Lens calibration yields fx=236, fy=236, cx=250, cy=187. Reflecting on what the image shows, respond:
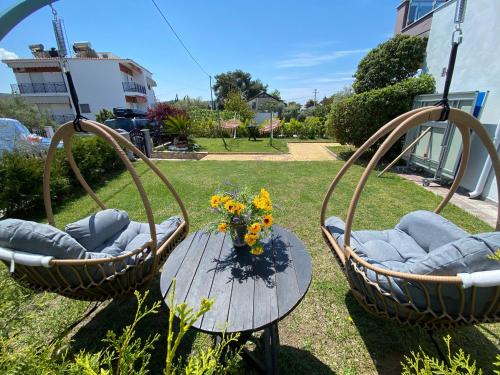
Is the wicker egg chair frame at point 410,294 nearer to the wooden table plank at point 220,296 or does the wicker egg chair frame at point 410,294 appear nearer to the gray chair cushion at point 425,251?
the gray chair cushion at point 425,251

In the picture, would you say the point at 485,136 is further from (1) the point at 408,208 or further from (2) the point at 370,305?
(1) the point at 408,208

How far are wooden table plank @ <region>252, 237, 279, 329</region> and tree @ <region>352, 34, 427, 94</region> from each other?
915 centimetres

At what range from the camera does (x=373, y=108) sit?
7211 mm

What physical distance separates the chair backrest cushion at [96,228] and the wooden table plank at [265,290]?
5.32 feet

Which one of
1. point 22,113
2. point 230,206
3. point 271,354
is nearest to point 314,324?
point 271,354

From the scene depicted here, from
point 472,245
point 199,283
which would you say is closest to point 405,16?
point 472,245

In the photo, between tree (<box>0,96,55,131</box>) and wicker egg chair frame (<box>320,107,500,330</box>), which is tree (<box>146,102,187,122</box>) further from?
wicker egg chair frame (<box>320,107,500,330</box>)

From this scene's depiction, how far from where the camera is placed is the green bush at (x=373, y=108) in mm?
6739

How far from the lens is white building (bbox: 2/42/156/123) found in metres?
23.4

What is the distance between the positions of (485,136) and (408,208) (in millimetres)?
2751

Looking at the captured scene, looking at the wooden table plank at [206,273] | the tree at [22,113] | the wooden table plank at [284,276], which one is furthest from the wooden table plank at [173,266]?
the tree at [22,113]

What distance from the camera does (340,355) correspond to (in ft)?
6.02

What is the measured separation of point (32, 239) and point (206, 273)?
3.76 feet

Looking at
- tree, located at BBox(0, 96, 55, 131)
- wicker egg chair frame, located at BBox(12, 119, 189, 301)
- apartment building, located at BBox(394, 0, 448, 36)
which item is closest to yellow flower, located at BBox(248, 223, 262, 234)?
wicker egg chair frame, located at BBox(12, 119, 189, 301)
